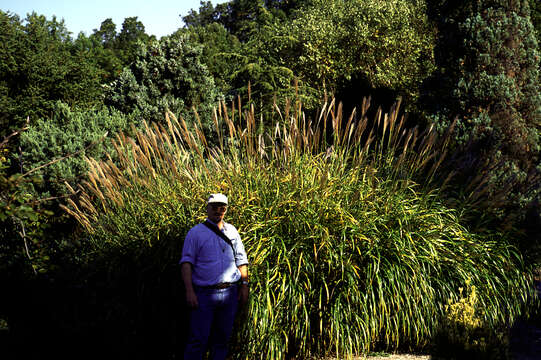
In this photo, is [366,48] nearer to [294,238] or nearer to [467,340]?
[294,238]

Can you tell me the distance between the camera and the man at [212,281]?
3764mm

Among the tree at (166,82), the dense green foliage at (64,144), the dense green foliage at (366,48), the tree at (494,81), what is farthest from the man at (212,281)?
the dense green foliage at (366,48)

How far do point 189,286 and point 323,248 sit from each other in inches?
62.7

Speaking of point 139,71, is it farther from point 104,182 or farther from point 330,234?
point 330,234

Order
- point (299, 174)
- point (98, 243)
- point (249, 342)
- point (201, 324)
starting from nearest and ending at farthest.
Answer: point (201, 324)
point (249, 342)
point (299, 174)
point (98, 243)

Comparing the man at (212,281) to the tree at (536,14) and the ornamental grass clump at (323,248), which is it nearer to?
the ornamental grass clump at (323,248)

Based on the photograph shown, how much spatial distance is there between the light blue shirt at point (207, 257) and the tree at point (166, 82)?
1124 centimetres

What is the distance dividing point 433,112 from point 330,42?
10.7 m

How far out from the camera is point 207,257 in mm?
3797

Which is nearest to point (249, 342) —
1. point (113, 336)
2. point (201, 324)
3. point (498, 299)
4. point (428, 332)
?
point (201, 324)

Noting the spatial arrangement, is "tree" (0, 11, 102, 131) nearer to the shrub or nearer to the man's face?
the man's face

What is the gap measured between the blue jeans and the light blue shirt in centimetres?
9

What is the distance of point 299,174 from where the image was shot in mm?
5188

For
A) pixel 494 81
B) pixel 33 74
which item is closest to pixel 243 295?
pixel 494 81
